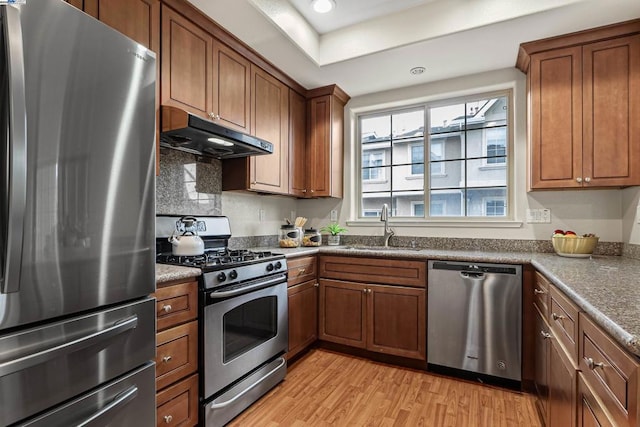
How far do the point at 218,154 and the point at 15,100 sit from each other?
1.65m

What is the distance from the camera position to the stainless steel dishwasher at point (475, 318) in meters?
2.23

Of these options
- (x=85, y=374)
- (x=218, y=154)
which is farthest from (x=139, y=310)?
(x=218, y=154)

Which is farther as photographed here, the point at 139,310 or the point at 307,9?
the point at 307,9

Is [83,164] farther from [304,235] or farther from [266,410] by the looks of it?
[304,235]

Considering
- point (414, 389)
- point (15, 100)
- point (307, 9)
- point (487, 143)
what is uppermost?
point (307, 9)

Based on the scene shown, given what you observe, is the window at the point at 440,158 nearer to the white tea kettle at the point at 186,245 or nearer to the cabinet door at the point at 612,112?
the cabinet door at the point at 612,112

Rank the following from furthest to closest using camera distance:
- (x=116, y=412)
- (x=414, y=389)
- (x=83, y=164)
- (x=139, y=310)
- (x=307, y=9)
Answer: (x=307, y=9), (x=414, y=389), (x=139, y=310), (x=116, y=412), (x=83, y=164)

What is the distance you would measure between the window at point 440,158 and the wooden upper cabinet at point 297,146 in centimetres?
65

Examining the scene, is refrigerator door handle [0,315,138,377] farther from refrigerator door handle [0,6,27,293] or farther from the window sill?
the window sill

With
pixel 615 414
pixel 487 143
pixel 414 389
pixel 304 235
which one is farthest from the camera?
pixel 304 235

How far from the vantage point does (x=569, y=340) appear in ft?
4.19

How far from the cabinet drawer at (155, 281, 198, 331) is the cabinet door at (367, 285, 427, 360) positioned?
1450 mm

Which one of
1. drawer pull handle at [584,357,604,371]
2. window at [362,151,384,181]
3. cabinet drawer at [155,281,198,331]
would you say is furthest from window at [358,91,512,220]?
cabinet drawer at [155,281,198,331]

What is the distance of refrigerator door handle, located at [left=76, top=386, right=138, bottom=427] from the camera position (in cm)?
111
